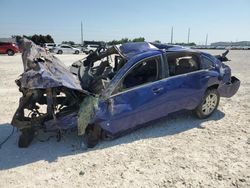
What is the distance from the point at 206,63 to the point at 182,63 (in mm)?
675

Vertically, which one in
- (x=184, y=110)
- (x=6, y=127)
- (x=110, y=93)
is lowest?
(x=6, y=127)

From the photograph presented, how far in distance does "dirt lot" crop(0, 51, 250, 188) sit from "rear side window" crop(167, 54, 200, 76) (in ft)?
3.78

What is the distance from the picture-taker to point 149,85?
17.2 feet

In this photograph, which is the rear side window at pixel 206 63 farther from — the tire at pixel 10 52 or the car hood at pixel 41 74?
the tire at pixel 10 52

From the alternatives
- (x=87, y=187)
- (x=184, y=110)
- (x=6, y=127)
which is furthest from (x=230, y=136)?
(x=6, y=127)

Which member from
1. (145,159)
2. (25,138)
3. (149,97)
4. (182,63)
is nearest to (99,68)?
(149,97)

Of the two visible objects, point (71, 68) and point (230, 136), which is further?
point (71, 68)

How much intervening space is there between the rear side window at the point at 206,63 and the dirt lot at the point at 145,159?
126 centimetres

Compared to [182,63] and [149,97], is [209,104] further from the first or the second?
[149,97]

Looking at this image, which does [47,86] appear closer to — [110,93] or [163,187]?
[110,93]

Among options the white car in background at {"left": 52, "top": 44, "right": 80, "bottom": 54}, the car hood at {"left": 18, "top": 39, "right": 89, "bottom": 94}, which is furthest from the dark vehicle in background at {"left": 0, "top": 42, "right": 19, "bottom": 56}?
the car hood at {"left": 18, "top": 39, "right": 89, "bottom": 94}

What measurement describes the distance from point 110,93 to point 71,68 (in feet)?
5.79

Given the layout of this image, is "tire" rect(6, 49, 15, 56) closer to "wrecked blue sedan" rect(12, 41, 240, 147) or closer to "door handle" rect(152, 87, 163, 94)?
"wrecked blue sedan" rect(12, 41, 240, 147)

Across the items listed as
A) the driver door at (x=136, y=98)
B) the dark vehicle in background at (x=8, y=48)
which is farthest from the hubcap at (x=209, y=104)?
the dark vehicle in background at (x=8, y=48)
